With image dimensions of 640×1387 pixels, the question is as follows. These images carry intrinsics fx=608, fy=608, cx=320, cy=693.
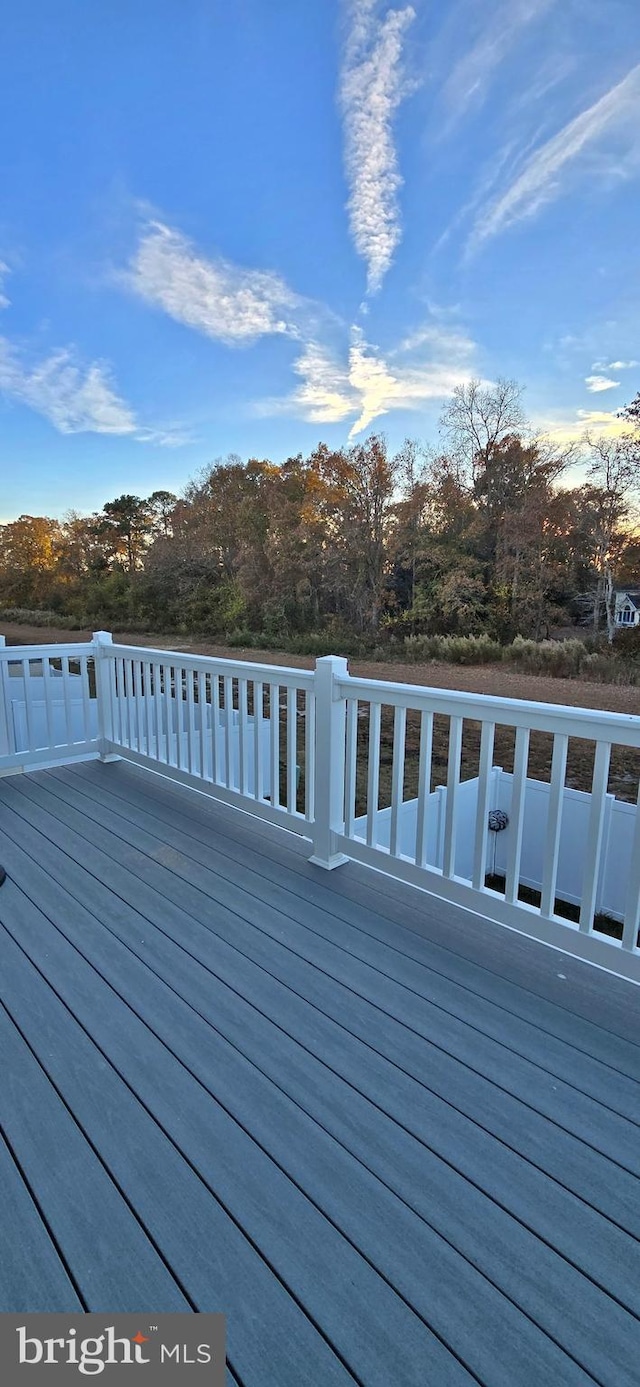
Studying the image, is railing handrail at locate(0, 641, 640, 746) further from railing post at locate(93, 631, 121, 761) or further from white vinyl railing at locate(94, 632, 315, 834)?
railing post at locate(93, 631, 121, 761)

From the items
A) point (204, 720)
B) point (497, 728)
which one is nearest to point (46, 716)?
point (204, 720)

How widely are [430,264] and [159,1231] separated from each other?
32.6ft

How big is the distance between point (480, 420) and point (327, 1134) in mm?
16010

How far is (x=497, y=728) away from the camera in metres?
7.10

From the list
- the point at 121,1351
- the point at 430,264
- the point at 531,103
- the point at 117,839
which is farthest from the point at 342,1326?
the point at 430,264

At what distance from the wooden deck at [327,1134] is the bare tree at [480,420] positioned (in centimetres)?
1483

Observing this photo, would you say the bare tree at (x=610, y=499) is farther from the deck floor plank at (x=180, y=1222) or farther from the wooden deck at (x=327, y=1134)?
the deck floor plank at (x=180, y=1222)

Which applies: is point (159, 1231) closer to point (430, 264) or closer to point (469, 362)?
point (430, 264)

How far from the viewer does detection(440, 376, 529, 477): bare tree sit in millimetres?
14344

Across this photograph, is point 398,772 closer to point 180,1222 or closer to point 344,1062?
point 344,1062


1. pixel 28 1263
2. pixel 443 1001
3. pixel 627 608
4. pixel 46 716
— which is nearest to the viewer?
pixel 28 1263

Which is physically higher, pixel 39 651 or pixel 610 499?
pixel 610 499

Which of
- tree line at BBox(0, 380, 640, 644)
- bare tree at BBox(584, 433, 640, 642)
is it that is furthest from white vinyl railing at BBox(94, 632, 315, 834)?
bare tree at BBox(584, 433, 640, 642)

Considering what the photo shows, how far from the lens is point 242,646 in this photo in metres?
14.1
